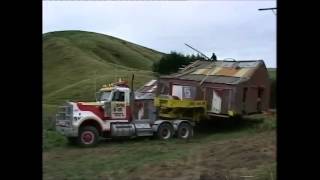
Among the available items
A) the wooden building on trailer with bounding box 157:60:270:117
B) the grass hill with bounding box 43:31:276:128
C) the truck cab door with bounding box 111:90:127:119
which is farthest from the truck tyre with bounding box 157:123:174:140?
the grass hill with bounding box 43:31:276:128

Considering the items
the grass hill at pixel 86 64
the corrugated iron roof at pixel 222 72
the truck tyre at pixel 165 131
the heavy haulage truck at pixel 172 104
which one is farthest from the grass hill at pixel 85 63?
the truck tyre at pixel 165 131

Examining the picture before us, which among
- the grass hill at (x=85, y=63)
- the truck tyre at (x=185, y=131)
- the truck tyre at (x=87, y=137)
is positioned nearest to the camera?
the truck tyre at (x=87, y=137)

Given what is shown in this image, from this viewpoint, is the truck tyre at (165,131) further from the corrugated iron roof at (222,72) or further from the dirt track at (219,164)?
the dirt track at (219,164)

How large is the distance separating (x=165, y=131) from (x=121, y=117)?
217 cm

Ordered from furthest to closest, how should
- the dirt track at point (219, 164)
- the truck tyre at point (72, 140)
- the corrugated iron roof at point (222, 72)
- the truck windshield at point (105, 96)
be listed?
the corrugated iron roof at point (222, 72) < the truck windshield at point (105, 96) < the truck tyre at point (72, 140) < the dirt track at point (219, 164)

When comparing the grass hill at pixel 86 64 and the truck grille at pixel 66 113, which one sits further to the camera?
the grass hill at pixel 86 64

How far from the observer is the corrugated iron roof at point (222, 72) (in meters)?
24.4

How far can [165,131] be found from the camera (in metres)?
23.0
